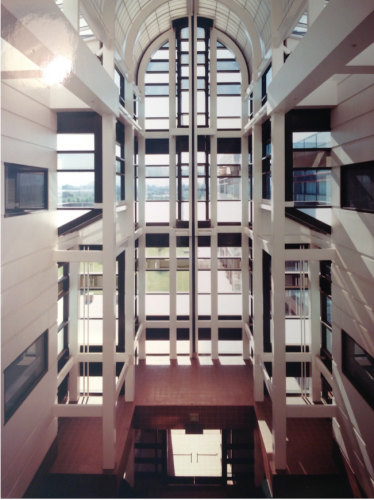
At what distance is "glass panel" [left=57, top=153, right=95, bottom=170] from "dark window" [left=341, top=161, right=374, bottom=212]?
5207mm

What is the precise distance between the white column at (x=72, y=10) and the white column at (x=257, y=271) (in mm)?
5090

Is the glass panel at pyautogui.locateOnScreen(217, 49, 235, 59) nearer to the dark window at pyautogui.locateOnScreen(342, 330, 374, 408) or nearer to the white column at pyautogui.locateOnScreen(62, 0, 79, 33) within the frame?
the white column at pyautogui.locateOnScreen(62, 0, 79, 33)

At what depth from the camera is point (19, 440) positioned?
469 centimetres

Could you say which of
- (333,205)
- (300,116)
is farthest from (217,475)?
(300,116)

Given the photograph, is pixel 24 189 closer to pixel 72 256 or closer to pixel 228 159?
pixel 72 256

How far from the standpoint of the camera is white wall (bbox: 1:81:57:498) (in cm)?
412

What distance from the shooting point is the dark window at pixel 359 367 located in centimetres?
495

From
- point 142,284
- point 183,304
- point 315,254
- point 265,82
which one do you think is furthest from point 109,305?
point 265,82

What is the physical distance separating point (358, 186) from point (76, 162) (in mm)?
5769

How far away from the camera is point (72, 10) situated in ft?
12.6

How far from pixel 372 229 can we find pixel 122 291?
5.85m

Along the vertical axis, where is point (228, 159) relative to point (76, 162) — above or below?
above

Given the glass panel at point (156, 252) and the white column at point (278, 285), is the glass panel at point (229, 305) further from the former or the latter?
the white column at point (278, 285)

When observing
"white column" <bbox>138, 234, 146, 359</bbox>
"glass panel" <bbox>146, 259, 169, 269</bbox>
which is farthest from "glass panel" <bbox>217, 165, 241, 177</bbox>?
"glass panel" <bbox>146, 259, 169, 269</bbox>
